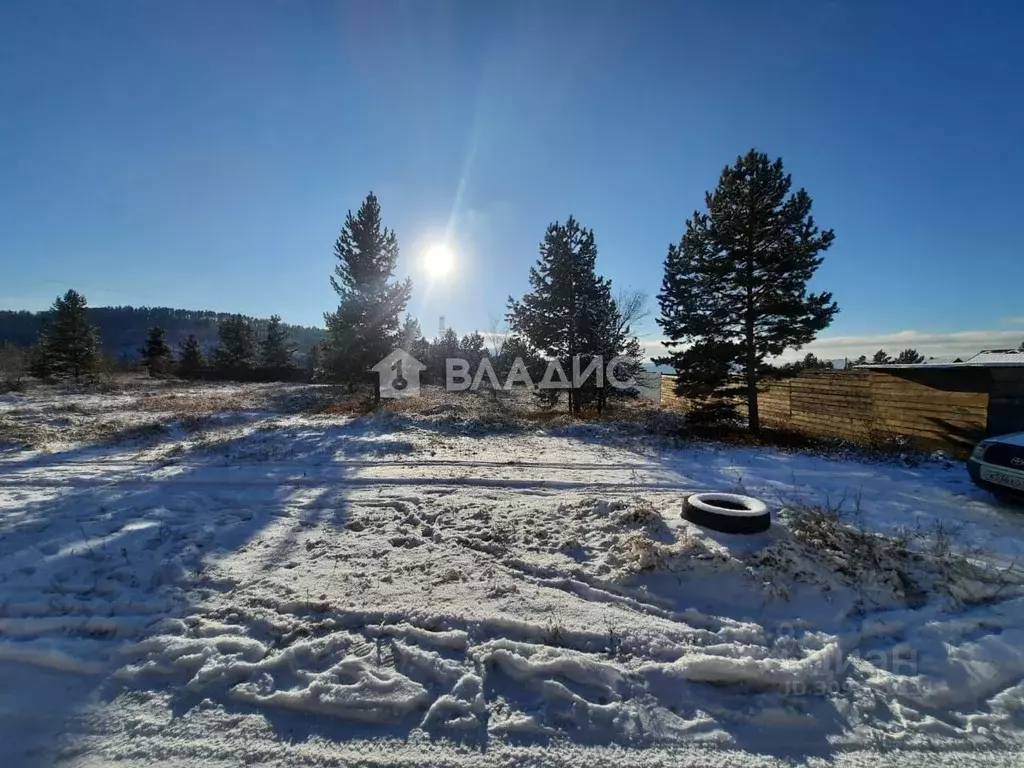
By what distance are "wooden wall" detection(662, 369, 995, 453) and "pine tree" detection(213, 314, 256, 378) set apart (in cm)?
4466

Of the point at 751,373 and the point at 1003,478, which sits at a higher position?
the point at 751,373

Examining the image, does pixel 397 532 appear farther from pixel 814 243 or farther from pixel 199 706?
pixel 814 243

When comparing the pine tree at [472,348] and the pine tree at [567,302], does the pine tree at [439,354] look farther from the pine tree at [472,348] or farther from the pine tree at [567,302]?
the pine tree at [567,302]

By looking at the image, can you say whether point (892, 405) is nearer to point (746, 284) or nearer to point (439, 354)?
point (746, 284)

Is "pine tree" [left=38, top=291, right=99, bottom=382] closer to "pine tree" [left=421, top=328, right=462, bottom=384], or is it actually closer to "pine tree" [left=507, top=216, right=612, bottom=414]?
"pine tree" [left=421, top=328, right=462, bottom=384]

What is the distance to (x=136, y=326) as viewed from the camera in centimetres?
9956

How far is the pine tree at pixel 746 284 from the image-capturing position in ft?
37.3

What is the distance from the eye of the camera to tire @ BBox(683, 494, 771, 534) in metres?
4.30

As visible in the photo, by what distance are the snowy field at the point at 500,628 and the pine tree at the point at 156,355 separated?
42.3 m

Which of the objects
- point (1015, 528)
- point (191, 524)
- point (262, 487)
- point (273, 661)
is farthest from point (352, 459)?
point (1015, 528)

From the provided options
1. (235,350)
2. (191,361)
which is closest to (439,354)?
(235,350)

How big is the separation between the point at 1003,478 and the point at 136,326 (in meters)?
138

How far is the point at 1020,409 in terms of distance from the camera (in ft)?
26.8

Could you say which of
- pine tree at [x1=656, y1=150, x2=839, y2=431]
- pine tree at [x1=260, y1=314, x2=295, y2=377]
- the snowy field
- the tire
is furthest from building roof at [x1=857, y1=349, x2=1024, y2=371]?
pine tree at [x1=260, y1=314, x2=295, y2=377]
